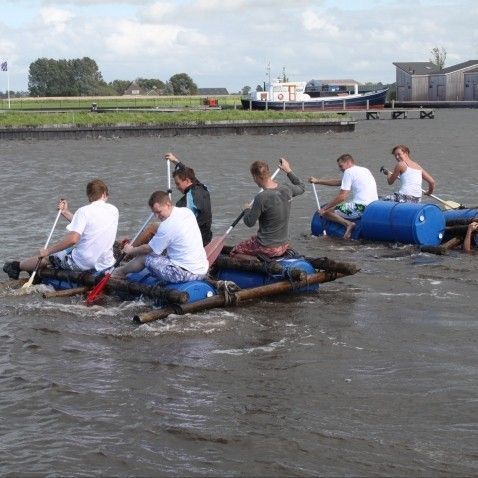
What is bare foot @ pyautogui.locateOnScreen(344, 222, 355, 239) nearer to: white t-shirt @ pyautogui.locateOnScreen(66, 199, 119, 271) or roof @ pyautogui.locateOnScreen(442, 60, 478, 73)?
white t-shirt @ pyautogui.locateOnScreen(66, 199, 119, 271)

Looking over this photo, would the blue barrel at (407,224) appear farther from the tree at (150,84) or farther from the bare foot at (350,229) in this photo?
the tree at (150,84)

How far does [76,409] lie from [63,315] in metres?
3.46

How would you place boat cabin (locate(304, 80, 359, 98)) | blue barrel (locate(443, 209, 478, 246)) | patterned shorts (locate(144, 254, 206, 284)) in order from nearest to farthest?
1. patterned shorts (locate(144, 254, 206, 284))
2. blue barrel (locate(443, 209, 478, 246))
3. boat cabin (locate(304, 80, 359, 98))

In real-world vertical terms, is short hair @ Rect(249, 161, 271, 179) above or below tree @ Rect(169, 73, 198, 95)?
below

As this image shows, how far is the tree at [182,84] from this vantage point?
163m

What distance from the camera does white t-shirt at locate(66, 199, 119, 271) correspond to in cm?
1168

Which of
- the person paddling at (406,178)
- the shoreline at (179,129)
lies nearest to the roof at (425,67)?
the shoreline at (179,129)

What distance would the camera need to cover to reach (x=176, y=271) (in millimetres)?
10859

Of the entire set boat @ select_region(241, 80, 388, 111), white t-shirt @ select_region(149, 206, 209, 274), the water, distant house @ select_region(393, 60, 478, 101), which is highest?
distant house @ select_region(393, 60, 478, 101)

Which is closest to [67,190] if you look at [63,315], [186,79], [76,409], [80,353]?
[63,315]

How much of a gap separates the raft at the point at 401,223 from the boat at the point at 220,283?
3.50 metres

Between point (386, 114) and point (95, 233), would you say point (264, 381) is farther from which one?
point (386, 114)

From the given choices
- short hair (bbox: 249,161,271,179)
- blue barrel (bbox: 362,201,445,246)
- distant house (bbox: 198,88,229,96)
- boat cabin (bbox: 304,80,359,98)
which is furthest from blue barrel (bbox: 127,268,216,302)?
distant house (bbox: 198,88,229,96)

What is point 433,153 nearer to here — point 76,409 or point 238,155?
point 238,155
